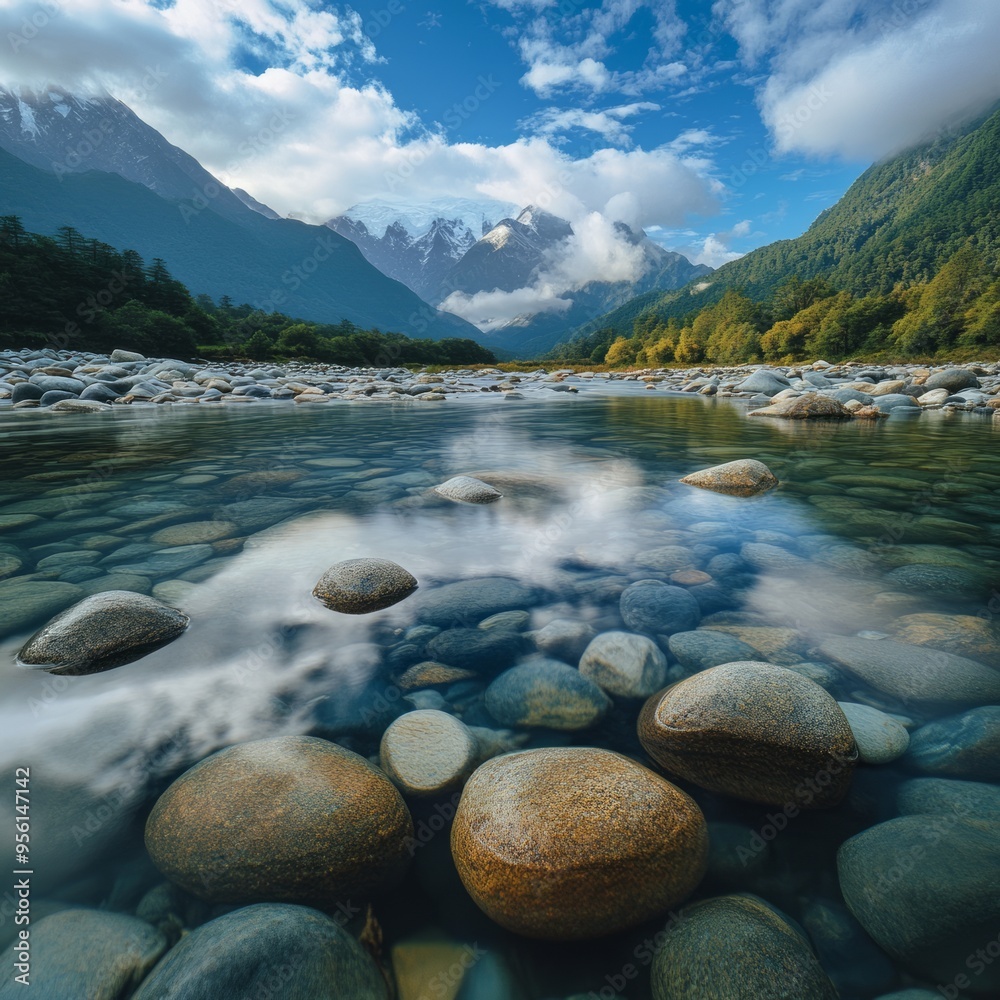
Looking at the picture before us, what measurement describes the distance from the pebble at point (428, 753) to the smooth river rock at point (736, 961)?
779 mm

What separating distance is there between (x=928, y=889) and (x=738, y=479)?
4.88 m

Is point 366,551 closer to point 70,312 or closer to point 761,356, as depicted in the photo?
point 70,312

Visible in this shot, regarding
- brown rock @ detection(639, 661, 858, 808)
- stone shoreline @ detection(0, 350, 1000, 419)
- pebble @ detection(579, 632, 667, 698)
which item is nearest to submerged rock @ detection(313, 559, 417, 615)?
pebble @ detection(579, 632, 667, 698)

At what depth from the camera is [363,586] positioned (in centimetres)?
304

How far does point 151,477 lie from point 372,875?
6517 millimetres

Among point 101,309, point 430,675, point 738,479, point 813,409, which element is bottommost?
point 430,675

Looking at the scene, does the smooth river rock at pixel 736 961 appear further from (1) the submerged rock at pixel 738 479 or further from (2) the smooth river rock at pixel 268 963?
(1) the submerged rock at pixel 738 479

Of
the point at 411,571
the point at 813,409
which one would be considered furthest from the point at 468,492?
the point at 813,409

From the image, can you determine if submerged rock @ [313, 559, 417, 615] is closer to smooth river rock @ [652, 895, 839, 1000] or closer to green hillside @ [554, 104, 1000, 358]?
smooth river rock @ [652, 895, 839, 1000]

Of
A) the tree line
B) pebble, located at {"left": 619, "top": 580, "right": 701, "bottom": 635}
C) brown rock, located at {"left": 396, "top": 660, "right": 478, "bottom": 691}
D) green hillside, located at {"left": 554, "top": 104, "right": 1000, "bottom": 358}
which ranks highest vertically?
green hillside, located at {"left": 554, "top": 104, "right": 1000, "bottom": 358}

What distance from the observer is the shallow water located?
145cm

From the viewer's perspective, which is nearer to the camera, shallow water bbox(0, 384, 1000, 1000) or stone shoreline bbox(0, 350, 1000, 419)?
shallow water bbox(0, 384, 1000, 1000)

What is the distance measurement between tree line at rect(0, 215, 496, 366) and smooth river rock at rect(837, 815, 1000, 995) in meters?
47.6

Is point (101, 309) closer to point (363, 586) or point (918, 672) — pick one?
point (363, 586)
